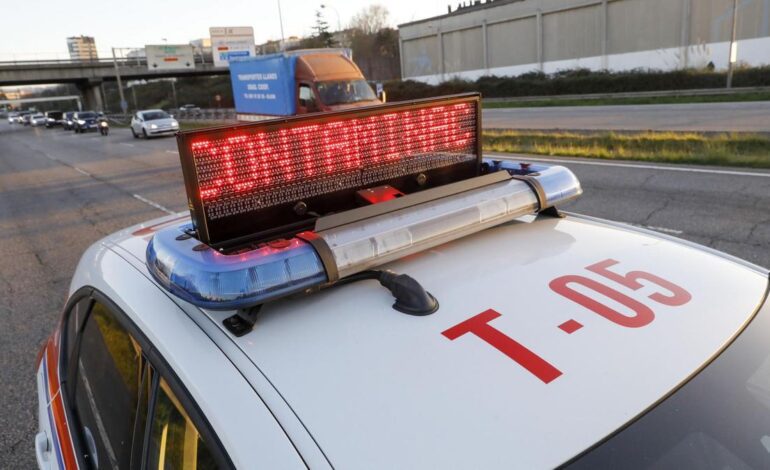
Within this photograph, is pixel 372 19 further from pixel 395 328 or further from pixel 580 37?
pixel 395 328

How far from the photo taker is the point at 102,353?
1.94m

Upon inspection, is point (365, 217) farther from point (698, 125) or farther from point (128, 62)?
point (128, 62)

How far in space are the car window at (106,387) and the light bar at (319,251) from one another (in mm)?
320

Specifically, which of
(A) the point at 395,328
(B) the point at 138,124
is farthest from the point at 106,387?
(B) the point at 138,124

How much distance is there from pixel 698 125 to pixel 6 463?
1819cm

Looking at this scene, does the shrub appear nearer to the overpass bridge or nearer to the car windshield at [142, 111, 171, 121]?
the car windshield at [142, 111, 171, 121]

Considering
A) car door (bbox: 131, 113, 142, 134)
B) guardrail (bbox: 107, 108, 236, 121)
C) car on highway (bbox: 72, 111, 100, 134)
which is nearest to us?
car door (bbox: 131, 113, 142, 134)

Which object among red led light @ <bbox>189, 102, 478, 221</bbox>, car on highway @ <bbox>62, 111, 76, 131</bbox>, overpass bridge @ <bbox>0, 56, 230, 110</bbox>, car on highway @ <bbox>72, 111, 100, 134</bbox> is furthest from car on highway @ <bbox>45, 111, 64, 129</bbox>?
red led light @ <bbox>189, 102, 478, 221</bbox>

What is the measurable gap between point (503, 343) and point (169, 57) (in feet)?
203

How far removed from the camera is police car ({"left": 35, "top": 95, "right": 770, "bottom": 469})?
1119 millimetres

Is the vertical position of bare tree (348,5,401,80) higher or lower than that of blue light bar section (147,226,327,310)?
higher

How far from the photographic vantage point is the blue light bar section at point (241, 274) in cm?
133

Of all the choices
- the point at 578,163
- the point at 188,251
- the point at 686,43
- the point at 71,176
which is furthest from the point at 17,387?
the point at 686,43

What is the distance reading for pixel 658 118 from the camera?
19484 mm
